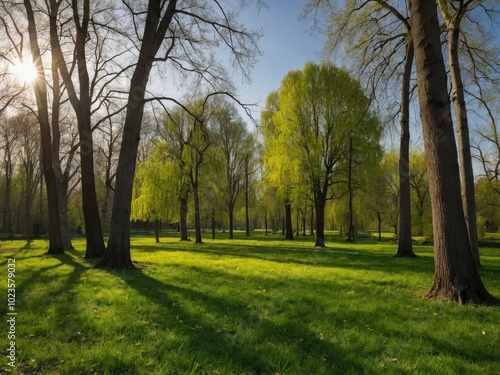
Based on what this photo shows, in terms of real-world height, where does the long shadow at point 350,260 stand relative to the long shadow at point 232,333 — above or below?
below

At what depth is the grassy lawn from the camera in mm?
3045

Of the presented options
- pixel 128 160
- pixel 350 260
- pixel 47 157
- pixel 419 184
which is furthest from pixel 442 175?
pixel 419 184

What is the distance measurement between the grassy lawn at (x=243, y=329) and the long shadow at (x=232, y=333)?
0.02 metres

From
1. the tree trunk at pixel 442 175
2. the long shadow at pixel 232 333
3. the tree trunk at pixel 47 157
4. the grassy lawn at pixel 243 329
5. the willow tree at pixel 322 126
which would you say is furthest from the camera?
the willow tree at pixel 322 126

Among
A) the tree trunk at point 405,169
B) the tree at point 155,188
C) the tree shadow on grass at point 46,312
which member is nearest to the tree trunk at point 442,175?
the tree shadow on grass at point 46,312

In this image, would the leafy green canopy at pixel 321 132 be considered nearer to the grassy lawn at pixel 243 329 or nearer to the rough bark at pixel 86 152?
the rough bark at pixel 86 152

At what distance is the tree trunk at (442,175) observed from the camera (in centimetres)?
557

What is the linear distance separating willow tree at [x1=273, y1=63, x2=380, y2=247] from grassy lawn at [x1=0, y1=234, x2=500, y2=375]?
11.7m

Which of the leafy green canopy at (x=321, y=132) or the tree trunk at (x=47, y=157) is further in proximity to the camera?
the leafy green canopy at (x=321, y=132)

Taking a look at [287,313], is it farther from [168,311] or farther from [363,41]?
[363,41]

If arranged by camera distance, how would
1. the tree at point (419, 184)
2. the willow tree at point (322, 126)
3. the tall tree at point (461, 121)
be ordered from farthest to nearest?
1. the tree at point (419, 184)
2. the willow tree at point (322, 126)
3. the tall tree at point (461, 121)

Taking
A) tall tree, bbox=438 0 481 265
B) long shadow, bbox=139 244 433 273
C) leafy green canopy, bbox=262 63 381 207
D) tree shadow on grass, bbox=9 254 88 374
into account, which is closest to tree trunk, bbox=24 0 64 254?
tree shadow on grass, bbox=9 254 88 374

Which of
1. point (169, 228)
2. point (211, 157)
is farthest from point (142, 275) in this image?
point (169, 228)

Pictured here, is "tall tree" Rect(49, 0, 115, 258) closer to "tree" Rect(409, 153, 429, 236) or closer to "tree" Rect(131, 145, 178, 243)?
"tree" Rect(131, 145, 178, 243)
